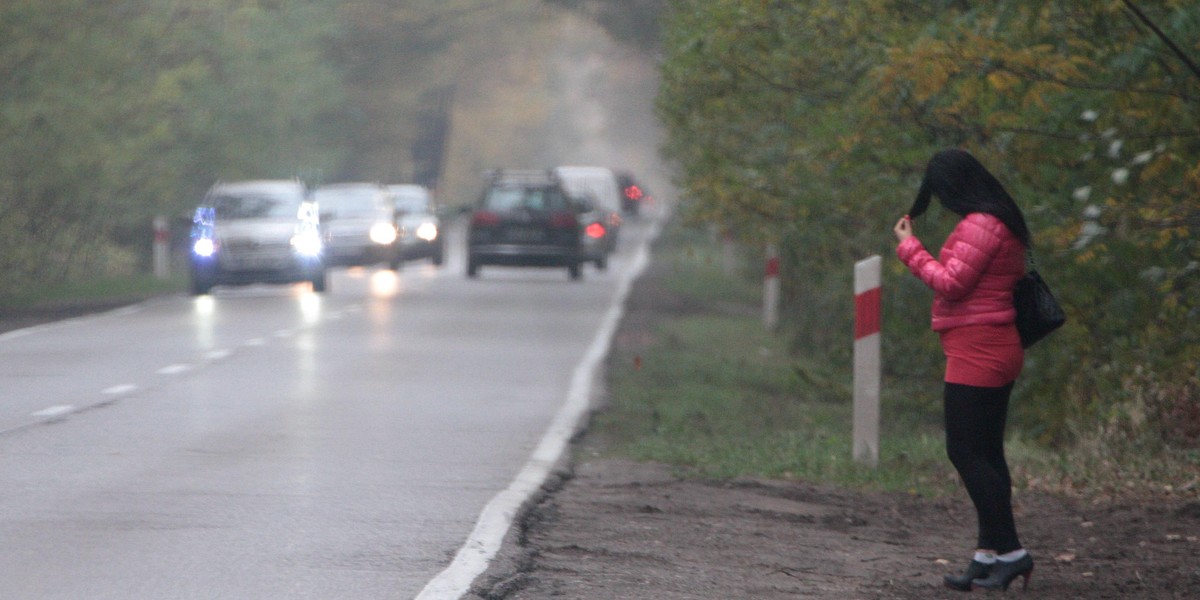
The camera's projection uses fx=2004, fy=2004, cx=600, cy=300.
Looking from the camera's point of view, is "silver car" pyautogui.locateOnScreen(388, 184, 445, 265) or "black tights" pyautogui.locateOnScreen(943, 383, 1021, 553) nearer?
"black tights" pyautogui.locateOnScreen(943, 383, 1021, 553)

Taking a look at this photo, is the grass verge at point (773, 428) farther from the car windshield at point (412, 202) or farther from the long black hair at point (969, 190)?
the car windshield at point (412, 202)

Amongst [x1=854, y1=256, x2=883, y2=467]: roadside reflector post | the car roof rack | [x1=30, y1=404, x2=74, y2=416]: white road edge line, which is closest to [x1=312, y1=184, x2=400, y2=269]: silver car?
the car roof rack

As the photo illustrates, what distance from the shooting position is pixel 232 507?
9211mm

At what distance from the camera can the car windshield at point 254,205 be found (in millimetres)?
29062

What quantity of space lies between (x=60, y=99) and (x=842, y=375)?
16.1m

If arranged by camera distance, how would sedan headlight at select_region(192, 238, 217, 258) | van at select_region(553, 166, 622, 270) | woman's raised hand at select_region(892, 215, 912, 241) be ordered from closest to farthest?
woman's raised hand at select_region(892, 215, 912, 241)
sedan headlight at select_region(192, 238, 217, 258)
van at select_region(553, 166, 622, 270)

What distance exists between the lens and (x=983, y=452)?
7855mm

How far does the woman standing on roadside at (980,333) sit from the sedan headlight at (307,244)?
21.6 m

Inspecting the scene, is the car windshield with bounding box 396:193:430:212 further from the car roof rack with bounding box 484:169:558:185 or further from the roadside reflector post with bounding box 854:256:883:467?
the roadside reflector post with bounding box 854:256:883:467

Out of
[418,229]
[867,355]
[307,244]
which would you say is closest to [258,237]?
[307,244]

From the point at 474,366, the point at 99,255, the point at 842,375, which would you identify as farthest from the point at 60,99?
the point at 842,375

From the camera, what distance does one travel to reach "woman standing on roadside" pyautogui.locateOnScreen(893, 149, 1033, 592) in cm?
766

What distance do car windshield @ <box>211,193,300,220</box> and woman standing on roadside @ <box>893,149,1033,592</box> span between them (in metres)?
22.0

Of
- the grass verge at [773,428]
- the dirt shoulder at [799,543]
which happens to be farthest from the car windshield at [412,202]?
the dirt shoulder at [799,543]
